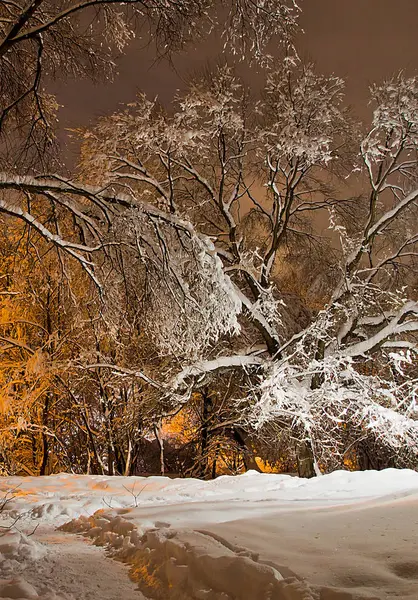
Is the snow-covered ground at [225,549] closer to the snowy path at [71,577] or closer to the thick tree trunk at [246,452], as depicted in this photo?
the snowy path at [71,577]

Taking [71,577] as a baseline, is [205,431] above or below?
above

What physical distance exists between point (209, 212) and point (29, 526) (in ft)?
31.3

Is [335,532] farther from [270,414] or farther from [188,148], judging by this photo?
[188,148]

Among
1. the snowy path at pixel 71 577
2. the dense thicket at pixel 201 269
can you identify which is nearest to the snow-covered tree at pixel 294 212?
the dense thicket at pixel 201 269

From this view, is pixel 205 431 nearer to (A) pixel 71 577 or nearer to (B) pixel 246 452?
(B) pixel 246 452

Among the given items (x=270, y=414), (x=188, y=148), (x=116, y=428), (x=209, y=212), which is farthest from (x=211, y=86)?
(x=116, y=428)

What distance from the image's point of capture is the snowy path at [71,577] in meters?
2.88

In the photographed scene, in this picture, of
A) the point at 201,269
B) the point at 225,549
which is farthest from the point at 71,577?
the point at 201,269

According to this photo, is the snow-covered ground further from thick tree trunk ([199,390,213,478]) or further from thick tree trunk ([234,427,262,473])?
thick tree trunk ([234,427,262,473])

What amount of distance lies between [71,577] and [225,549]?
0.96 m

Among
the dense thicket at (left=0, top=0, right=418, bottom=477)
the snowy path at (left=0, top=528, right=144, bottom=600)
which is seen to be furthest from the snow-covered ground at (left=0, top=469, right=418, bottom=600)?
the dense thicket at (left=0, top=0, right=418, bottom=477)

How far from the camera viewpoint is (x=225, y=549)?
3432 millimetres

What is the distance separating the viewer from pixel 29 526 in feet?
17.5

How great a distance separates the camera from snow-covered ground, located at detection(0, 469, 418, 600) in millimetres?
2779
